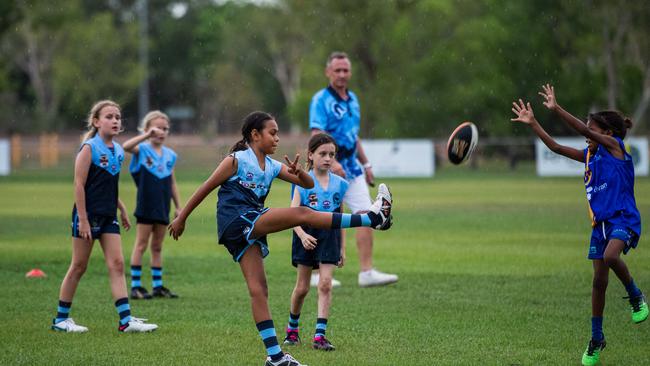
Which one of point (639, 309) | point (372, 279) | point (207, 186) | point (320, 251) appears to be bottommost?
point (372, 279)

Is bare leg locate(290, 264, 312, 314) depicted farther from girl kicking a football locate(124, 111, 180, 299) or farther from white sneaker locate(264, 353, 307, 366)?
girl kicking a football locate(124, 111, 180, 299)

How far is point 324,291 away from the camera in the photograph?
7793 millimetres

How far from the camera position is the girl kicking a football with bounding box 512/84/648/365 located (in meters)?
7.03

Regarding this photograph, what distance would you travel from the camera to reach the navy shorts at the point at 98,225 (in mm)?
8289

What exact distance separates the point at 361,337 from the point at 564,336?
1695 mm

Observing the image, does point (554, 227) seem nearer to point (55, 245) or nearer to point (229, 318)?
point (55, 245)

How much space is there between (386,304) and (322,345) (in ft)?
7.67

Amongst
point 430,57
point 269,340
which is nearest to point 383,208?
point 269,340

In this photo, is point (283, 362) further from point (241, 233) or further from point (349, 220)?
point (349, 220)

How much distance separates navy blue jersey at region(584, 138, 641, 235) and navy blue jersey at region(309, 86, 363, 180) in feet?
13.7

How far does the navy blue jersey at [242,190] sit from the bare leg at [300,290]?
4.02ft

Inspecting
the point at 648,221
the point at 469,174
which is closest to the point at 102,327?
the point at 648,221

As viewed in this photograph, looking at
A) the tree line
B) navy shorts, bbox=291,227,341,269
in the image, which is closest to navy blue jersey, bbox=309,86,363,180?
navy shorts, bbox=291,227,341,269

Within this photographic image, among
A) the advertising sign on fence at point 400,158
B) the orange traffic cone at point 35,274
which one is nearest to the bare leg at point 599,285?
the orange traffic cone at point 35,274
